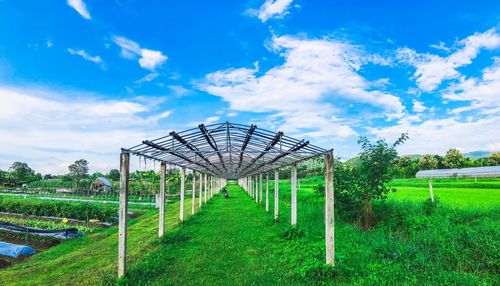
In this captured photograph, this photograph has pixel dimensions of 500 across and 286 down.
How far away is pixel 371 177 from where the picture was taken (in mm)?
12828

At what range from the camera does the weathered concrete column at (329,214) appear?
7.07 metres

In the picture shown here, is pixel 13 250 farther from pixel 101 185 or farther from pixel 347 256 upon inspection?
pixel 101 185

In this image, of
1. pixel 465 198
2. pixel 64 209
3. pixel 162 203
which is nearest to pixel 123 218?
pixel 162 203

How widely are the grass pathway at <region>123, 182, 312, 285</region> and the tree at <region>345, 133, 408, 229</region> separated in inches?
146

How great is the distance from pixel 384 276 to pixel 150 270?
5102 millimetres

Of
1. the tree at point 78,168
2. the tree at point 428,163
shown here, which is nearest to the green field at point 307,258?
the tree at point 428,163

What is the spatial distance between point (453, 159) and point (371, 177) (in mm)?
81315

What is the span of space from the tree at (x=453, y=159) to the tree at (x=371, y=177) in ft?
256

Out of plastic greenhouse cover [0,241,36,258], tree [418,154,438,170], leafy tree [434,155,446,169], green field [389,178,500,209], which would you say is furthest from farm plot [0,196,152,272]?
leafy tree [434,155,446,169]

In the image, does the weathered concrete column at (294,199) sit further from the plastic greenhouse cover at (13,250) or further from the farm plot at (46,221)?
the plastic greenhouse cover at (13,250)

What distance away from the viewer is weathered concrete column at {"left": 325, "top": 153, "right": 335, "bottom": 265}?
7066 mm

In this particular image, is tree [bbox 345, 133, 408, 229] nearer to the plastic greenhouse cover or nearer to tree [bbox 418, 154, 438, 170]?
the plastic greenhouse cover

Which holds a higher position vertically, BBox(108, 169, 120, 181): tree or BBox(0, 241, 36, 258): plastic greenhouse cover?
BBox(108, 169, 120, 181): tree

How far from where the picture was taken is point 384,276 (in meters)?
6.14
